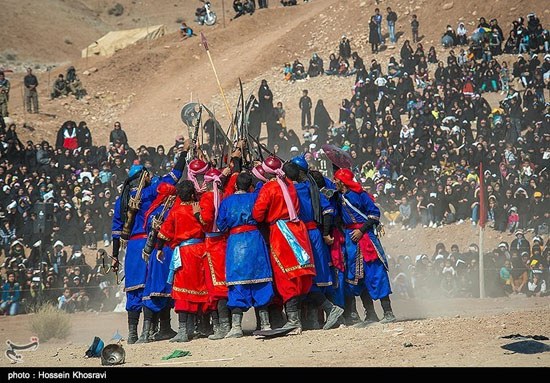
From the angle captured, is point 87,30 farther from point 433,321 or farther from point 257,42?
point 433,321

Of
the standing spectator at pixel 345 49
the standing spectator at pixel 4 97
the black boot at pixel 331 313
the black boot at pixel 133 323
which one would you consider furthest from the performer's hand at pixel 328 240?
the standing spectator at pixel 345 49

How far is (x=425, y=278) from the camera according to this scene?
1623cm

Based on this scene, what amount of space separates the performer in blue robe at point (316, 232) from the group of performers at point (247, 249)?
12mm

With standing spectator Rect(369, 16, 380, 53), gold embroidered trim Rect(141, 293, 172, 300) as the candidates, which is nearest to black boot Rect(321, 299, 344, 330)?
gold embroidered trim Rect(141, 293, 172, 300)

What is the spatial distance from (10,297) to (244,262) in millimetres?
8476

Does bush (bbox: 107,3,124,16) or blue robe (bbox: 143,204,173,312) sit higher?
bush (bbox: 107,3,124,16)

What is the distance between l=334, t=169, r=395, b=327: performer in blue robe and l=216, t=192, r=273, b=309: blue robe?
1.09 metres

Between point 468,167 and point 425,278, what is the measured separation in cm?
514

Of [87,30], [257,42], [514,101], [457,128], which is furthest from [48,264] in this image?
[87,30]

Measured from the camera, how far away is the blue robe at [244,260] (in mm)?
8930

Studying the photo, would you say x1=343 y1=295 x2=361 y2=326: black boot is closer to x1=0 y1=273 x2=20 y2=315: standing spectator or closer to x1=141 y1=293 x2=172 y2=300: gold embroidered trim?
x1=141 y1=293 x2=172 y2=300: gold embroidered trim

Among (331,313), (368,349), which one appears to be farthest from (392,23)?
(368,349)

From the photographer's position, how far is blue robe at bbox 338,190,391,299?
31.6 ft

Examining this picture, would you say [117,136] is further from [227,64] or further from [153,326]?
[153,326]
